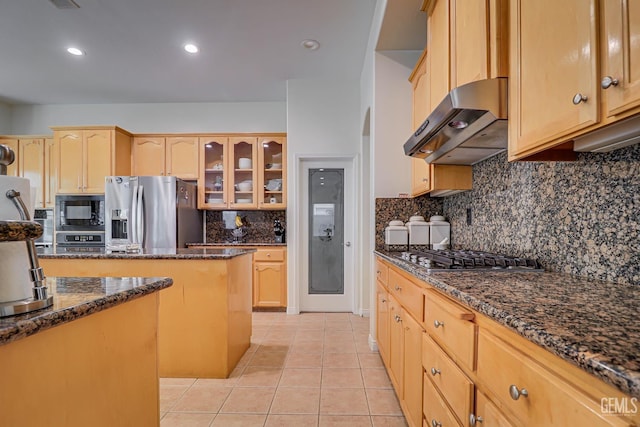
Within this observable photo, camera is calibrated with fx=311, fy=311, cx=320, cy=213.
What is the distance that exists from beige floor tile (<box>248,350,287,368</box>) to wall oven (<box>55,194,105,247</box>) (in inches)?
108

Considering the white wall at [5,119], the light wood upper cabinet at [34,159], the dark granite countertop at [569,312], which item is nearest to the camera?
the dark granite countertop at [569,312]

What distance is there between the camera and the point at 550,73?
944mm

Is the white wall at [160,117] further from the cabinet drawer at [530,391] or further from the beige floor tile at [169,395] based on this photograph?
the cabinet drawer at [530,391]

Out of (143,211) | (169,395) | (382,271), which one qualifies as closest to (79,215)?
(143,211)

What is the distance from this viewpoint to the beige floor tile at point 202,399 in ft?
6.34

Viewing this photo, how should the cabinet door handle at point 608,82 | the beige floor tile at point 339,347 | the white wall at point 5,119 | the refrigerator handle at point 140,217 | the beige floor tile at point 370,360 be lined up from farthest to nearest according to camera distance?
the white wall at point 5,119 < the refrigerator handle at point 140,217 < the beige floor tile at point 339,347 < the beige floor tile at point 370,360 < the cabinet door handle at point 608,82

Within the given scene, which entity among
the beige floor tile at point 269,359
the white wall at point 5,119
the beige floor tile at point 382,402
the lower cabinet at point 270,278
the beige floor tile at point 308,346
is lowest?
the beige floor tile at point 308,346

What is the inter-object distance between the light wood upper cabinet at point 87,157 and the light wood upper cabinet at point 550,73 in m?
4.44

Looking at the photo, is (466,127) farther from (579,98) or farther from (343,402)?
(343,402)

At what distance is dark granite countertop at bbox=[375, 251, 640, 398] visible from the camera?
0.47m

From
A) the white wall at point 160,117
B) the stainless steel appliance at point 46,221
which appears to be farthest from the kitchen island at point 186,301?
the white wall at point 160,117

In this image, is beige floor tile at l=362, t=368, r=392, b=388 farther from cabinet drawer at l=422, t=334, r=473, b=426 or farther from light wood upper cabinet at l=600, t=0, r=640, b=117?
light wood upper cabinet at l=600, t=0, r=640, b=117

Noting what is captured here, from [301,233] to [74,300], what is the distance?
329 cm

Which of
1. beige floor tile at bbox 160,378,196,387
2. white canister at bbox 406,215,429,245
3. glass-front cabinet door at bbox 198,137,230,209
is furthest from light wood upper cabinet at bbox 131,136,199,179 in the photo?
white canister at bbox 406,215,429,245
